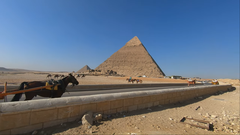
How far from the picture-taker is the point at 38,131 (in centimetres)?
278

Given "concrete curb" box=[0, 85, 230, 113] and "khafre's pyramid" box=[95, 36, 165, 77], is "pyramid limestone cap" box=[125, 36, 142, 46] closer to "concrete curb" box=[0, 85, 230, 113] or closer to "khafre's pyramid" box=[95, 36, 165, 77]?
"khafre's pyramid" box=[95, 36, 165, 77]

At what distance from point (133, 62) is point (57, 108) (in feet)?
525

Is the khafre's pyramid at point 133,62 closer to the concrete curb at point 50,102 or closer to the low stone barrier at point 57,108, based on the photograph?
the low stone barrier at point 57,108

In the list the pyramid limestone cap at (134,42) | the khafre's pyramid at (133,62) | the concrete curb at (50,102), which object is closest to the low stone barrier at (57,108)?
the concrete curb at (50,102)

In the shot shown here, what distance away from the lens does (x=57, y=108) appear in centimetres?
304

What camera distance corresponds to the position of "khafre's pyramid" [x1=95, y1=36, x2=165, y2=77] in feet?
468

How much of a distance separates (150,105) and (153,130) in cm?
201

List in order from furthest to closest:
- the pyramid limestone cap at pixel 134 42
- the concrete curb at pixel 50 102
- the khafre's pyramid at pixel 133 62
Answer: the pyramid limestone cap at pixel 134 42 < the khafre's pyramid at pixel 133 62 < the concrete curb at pixel 50 102

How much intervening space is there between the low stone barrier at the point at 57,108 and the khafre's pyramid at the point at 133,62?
433 feet

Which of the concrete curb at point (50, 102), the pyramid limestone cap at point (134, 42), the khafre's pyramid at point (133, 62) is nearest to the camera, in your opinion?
the concrete curb at point (50, 102)

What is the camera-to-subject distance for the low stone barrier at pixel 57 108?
8.12ft

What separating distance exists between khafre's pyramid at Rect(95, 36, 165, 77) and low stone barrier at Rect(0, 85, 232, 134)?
131963mm

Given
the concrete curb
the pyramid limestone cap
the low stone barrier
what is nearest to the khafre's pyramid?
the pyramid limestone cap

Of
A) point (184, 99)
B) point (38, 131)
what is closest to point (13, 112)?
point (38, 131)
